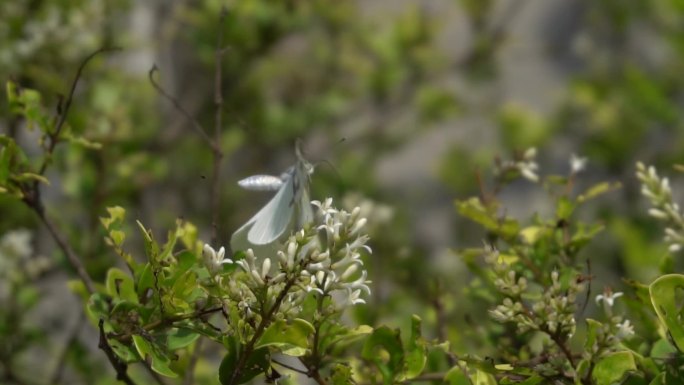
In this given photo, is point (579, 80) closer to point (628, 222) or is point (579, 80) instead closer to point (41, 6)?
point (628, 222)

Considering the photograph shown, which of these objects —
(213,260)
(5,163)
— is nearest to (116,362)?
(213,260)

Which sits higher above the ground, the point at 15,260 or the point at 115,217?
the point at 15,260

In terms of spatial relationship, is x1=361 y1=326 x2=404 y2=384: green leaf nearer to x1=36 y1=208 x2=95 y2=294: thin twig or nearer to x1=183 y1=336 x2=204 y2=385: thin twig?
x1=183 y1=336 x2=204 y2=385: thin twig

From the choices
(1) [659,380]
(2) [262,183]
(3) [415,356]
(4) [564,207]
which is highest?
(2) [262,183]

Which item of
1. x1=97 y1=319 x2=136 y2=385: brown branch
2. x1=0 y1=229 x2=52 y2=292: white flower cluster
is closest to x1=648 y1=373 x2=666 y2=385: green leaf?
x1=97 y1=319 x2=136 y2=385: brown branch

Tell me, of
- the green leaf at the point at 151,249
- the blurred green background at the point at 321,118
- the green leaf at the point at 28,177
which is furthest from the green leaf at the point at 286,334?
the blurred green background at the point at 321,118

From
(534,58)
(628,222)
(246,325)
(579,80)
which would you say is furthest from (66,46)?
(534,58)

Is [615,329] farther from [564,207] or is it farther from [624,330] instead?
[564,207]
